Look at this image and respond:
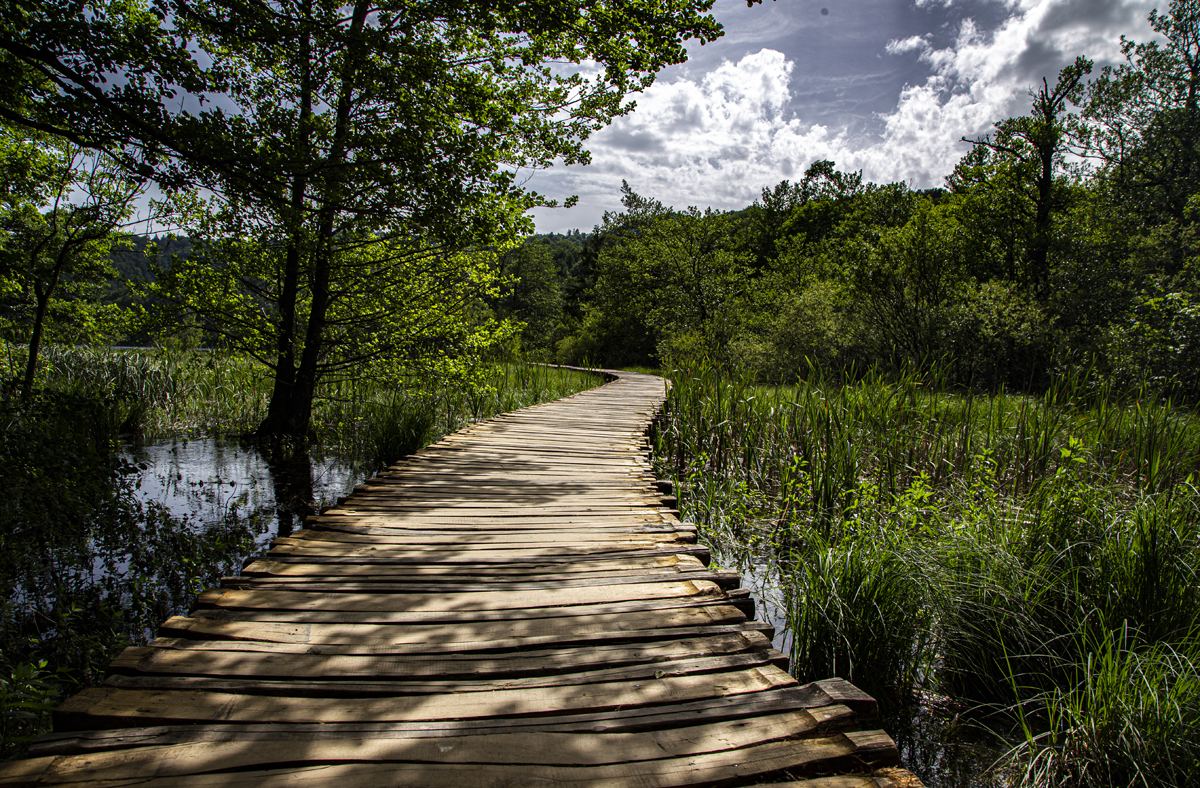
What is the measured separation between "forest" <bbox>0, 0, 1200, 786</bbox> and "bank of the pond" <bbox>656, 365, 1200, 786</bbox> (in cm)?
2

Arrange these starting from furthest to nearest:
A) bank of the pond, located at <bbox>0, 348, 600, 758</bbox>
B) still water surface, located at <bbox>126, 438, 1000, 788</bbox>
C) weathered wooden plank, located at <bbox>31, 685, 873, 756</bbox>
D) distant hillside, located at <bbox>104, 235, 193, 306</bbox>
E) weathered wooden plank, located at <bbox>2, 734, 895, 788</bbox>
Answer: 1. distant hillside, located at <bbox>104, 235, 193, 306</bbox>
2. bank of the pond, located at <bbox>0, 348, 600, 758</bbox>
3. still water surface, located at <bbox>126, 438, 1000, 788</bbox>
4. weathered wooden plank, located at <bbox>31, 685, 873, 756</bbox>
5. weathered wooden plank, located at <bbox>2, 734, 895, 788</bbox>

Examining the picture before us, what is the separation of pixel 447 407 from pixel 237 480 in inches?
161

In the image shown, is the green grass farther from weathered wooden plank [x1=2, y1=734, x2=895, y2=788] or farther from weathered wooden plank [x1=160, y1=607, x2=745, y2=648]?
weathered wooden plank [x1=2, y1=734, x2=895, y2=788]

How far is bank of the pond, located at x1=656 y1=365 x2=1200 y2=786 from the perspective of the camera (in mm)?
2055

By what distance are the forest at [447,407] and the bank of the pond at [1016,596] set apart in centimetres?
2

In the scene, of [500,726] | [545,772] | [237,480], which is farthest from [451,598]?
[237,480]

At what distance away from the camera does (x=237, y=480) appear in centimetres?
627

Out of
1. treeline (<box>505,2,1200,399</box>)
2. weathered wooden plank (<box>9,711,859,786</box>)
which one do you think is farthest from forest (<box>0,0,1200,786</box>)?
treeline (<box>505,2,1200,399</box>)

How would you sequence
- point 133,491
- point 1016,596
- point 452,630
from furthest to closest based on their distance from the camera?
point 133,491 < point 1016,596 < point 452,630

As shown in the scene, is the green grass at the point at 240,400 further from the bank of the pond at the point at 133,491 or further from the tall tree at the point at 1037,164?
the tall tree at the point at 1037,164

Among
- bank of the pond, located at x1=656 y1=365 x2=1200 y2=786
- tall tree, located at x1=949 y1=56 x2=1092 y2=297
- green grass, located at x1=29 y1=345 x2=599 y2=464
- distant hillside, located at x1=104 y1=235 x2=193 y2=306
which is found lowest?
bank of the pond, located at x1=656 y1=365 x2=1200 y2=786

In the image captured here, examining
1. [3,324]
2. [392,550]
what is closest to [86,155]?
[3,324]

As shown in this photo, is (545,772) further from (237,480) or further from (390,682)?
(237,480)

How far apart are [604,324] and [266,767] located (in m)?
31.2
